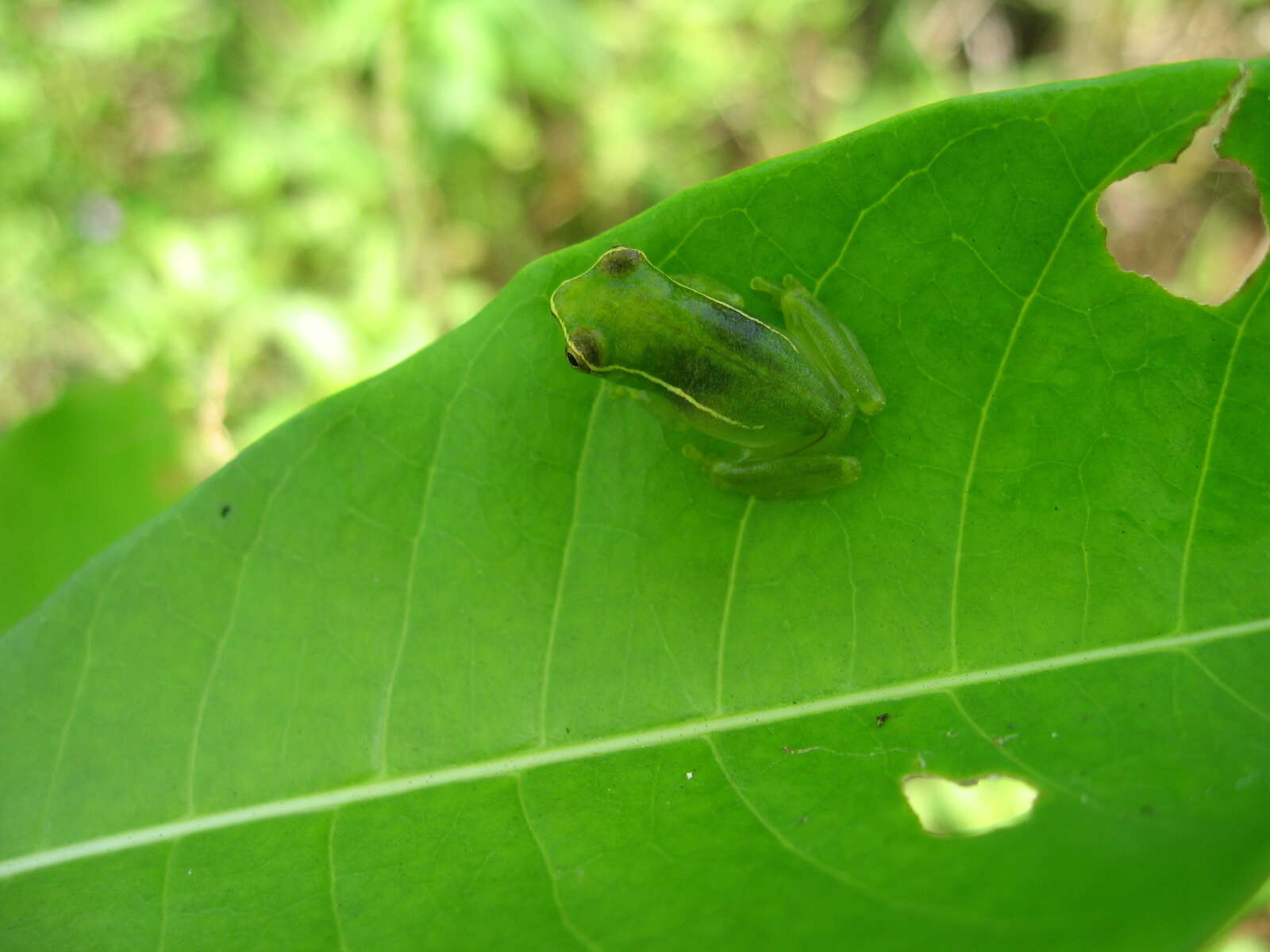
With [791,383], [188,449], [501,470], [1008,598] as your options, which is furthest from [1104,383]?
[188,449]

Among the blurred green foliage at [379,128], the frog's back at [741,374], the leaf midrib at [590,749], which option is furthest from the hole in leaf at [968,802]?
the blurred green foliage at [379,128]

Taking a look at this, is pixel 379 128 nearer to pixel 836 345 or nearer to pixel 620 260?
pixel 620 260

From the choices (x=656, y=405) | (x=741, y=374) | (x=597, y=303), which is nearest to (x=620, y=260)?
(x=597, y=303)

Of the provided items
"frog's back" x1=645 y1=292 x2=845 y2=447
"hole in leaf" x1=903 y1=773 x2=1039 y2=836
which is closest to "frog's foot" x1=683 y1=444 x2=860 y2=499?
"frog's back" x1=645 y1=292 x2=845 y2=447

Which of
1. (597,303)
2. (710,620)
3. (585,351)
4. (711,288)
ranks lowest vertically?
(710,620)

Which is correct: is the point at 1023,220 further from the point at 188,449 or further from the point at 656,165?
the point at 656,165

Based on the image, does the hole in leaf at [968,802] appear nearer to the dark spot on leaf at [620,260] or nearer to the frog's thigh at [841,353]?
the frog's thigh at [841,353]
